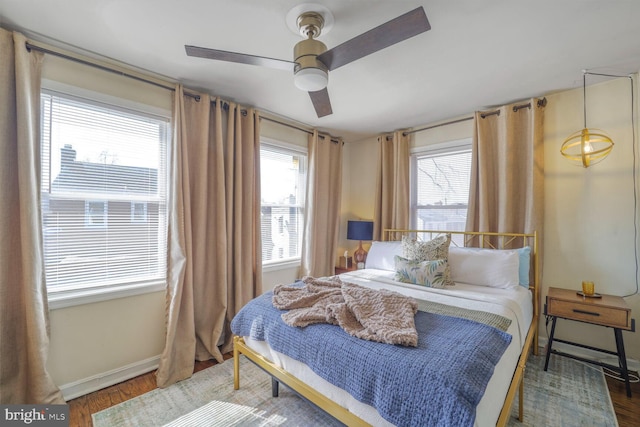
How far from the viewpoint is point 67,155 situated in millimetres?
1970

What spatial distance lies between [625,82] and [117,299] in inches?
180

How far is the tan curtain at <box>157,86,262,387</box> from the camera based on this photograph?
2.33 metres

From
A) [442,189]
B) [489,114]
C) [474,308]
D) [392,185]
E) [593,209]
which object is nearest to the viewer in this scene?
[474,308]

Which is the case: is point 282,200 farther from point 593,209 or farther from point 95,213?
point 593,209

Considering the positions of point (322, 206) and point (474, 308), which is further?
point (322, 206)

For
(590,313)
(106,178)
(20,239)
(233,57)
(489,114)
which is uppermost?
(489,114)

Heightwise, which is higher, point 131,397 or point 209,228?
point 209,228

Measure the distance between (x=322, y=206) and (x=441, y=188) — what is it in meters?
1.54

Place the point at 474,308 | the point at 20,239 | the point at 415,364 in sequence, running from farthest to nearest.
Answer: the point at 474,308
the point at 20,239
the point at 415,364

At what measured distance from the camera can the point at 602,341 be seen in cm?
239

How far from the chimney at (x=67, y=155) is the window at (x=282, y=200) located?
5.31 ft

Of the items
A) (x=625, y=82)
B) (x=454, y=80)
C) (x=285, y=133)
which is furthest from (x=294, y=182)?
(x=625, y=82)

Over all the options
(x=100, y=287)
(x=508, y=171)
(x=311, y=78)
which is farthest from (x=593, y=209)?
(x=100, y=287)

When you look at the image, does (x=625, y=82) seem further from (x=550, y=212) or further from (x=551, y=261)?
(x=551, y=261)
